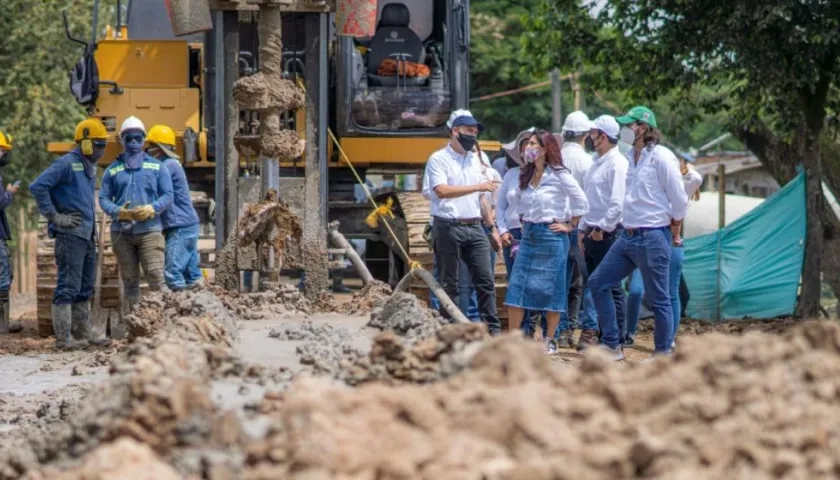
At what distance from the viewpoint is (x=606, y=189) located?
12.3 meters

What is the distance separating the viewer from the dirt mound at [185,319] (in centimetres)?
772

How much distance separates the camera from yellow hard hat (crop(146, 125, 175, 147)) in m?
14.1

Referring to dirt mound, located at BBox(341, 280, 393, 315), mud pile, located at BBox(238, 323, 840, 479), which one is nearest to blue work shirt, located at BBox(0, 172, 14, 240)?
dirt mound, located at BBox(341, 280, 393, 315)

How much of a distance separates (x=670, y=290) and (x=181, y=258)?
4.00 meters

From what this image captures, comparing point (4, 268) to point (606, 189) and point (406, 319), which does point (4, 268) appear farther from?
point (406, 319)

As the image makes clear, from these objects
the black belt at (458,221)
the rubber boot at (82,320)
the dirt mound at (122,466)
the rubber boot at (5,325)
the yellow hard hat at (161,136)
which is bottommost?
the rubber boot at (5,325)

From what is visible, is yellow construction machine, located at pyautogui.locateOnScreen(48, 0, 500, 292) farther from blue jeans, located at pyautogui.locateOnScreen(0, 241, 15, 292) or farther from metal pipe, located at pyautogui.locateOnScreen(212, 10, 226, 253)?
metal pipe, located at pyautogui.locateOnScreen(212, 10, 226, 253)

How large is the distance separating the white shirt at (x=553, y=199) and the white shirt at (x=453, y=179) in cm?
53

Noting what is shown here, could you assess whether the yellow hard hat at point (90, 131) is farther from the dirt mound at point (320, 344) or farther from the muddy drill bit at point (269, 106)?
the dirt mound at point (320, 344)

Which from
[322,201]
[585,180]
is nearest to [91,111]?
[322,201]

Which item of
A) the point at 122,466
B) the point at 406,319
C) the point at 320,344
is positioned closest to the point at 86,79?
the point at 406,319

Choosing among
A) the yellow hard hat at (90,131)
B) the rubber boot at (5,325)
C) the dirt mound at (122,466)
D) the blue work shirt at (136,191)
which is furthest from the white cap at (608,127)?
the dirt mound at (122,466)

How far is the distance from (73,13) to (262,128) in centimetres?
1406

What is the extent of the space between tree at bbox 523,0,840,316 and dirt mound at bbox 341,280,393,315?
544cm
